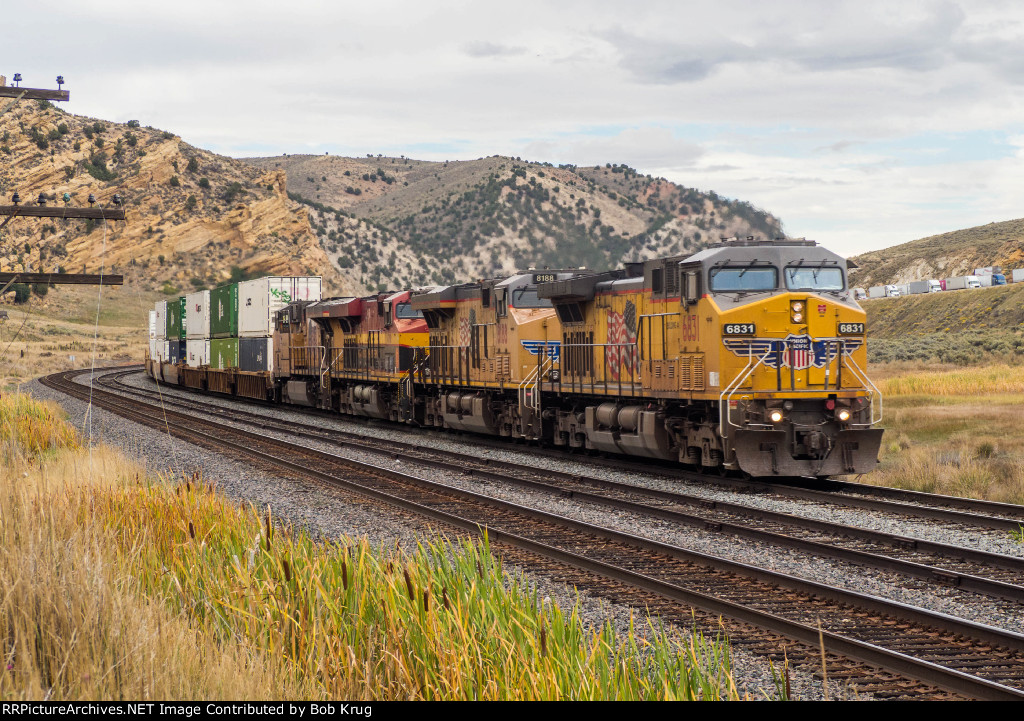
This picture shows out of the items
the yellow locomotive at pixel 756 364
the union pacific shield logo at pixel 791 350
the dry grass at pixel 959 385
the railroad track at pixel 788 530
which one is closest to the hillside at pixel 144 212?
the dry grass at pixel 959 385

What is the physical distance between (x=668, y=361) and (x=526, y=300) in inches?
258

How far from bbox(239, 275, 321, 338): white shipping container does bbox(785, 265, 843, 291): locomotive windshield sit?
2780 centimetres

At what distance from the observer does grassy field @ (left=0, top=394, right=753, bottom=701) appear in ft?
16.1

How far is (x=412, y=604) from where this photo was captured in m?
5.76

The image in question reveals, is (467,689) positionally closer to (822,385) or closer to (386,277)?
(822,385)

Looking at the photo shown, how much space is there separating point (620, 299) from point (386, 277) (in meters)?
112

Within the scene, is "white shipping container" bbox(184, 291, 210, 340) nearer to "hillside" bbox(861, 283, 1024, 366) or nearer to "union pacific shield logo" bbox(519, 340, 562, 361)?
"union pacific shield logo" bbox(519, 340, 562, 361)

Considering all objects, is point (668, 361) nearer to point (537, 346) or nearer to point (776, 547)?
point (537, 346)

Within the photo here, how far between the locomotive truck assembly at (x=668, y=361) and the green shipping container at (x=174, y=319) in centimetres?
2952

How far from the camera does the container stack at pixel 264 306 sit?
4091 cm

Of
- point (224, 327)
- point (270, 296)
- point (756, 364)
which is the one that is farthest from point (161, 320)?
point (756, 364)

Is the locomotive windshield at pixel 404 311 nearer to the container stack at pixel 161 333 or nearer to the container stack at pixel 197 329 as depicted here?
the container stack at pixel 197 329

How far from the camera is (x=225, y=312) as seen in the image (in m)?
46.7

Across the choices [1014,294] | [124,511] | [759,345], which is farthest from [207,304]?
[1014,294]
